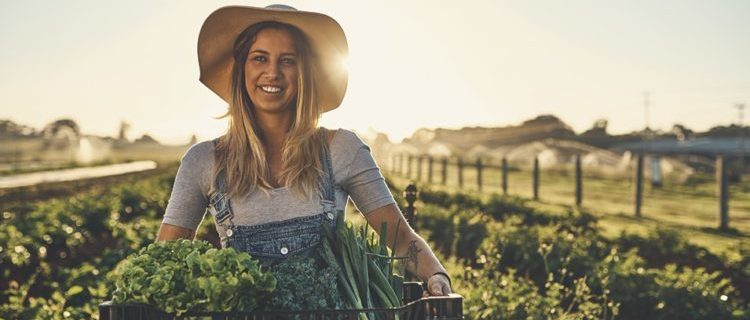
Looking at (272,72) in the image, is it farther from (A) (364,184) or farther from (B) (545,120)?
(B) (545,120)

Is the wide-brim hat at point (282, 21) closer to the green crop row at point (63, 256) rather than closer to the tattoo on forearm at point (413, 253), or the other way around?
the tattoo on forearm at point (413, 253)

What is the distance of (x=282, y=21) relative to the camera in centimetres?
292

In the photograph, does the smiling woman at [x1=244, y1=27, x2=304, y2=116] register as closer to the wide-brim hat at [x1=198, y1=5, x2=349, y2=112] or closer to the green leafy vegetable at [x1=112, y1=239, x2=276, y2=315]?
the wide-brim hat at [x1=198, y1=5, x2=349, y2=112]

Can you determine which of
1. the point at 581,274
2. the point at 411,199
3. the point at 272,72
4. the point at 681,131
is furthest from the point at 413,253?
the point at 681,131

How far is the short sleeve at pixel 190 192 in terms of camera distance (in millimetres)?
2789

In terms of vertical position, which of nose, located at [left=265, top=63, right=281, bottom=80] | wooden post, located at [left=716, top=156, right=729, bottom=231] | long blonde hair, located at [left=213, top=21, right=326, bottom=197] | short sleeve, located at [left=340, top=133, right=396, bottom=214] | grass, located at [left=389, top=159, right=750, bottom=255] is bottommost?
grass, located at [left=389, top=159, right=750, bottom=255]

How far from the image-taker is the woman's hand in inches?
94.1

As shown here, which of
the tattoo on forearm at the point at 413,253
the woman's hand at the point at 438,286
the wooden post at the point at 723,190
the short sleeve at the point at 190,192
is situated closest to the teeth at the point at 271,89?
the short sleeve at the point at 190,192

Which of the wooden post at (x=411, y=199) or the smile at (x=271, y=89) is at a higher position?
the smile at (x=271, y=89)

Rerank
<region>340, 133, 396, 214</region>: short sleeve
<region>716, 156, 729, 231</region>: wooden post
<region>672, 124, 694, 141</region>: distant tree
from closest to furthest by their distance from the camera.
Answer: <region>340, 133, 396, 214</region>: short sleeve
<region>716, 156, 729, 231</region>: wooden post
<region>672, 124, 694, 141</region>: distant tree

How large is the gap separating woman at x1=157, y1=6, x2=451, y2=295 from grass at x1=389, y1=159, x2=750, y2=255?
728 centimetres

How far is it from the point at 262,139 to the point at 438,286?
881mm

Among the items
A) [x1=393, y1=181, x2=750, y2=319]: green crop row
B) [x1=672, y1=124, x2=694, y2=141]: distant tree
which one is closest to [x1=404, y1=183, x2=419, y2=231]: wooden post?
[x1=393, y1=181, x2=750, y2=319]: green crop row

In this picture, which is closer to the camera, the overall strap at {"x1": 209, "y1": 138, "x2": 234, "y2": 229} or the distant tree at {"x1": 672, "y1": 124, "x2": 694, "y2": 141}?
the overall strap at {"x1": 209, "y1": 138, "x2": 234, "y2": 229}
